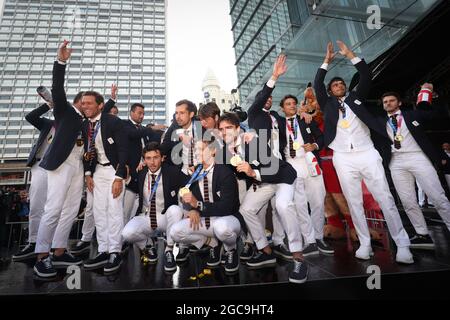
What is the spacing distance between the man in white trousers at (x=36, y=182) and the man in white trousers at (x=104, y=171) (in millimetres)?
919

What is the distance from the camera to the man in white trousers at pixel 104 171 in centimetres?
301

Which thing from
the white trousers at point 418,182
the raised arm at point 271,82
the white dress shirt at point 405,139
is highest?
the raised arm at point 271,82

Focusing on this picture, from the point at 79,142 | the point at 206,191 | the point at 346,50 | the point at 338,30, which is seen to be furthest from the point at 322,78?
the point at 338,30

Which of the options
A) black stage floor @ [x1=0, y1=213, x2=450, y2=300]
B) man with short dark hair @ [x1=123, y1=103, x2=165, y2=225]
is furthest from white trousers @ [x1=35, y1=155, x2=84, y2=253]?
man with short dark hair @ [x1=123, y1=103, x2=165, y2=225]

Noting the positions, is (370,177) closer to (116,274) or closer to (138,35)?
(116,274)

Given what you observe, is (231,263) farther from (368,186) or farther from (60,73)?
(60,73)

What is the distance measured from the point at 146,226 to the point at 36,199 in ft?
7.04

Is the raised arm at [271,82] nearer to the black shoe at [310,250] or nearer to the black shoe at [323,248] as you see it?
the black shoe at [310,250]

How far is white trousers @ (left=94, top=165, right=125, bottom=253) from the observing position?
2982 mm

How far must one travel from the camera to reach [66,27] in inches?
2640

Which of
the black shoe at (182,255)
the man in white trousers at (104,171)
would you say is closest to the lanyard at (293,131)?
the black shoe at (182,255)

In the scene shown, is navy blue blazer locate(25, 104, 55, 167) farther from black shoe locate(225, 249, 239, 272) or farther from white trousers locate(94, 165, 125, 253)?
black shoe locate(225, 249, 239, 272)

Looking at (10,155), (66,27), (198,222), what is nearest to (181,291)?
(198,222)

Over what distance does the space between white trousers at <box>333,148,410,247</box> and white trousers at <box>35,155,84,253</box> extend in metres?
3.79
